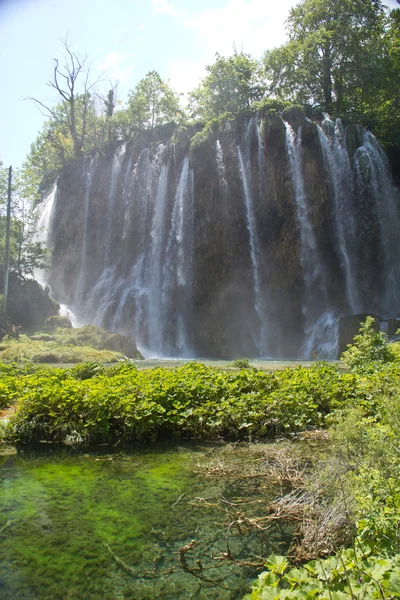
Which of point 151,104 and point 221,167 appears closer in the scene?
point 221,167

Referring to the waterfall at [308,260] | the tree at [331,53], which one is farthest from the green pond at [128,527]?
the tree at [331,53]

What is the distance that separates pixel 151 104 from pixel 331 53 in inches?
778

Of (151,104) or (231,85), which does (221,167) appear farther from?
(151,104)

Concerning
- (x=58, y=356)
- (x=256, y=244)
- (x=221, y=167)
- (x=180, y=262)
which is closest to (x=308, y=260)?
(x=256, y=244)

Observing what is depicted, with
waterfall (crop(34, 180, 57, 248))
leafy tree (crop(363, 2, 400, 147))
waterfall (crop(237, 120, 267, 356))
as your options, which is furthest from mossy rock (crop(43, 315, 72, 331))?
leafy tree (crop(363, 2, 400, 147))

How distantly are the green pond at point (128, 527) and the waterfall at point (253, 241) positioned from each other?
22.7 metres

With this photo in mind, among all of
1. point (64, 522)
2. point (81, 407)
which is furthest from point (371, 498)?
point (81, 407)

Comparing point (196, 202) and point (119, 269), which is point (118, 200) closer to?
point (119, 269)

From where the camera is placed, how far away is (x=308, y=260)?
27.7m

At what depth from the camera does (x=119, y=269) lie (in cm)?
3497

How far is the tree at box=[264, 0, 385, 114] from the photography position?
34781mm

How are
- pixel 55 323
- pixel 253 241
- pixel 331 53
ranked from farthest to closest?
1. pixel 331 53
2. pixel 253 241
3. pixel 55 323

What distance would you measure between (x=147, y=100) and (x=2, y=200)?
20.9 metres

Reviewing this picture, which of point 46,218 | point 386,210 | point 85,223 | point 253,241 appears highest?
point 46,218
